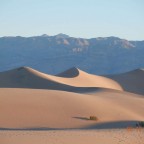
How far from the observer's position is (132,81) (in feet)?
209

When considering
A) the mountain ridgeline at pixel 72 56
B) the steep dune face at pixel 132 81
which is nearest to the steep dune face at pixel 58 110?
the steep dune face at pixel 132 81

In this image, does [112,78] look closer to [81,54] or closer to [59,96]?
[59,96]

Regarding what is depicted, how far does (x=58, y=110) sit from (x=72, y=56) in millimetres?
132425

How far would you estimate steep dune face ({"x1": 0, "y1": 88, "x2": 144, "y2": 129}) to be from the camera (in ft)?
78.1

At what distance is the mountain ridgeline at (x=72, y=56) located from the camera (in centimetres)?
14812

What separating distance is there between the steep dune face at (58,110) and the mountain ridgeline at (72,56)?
110 meters

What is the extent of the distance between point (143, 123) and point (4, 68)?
441ft

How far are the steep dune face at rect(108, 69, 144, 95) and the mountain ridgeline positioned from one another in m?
73.5
